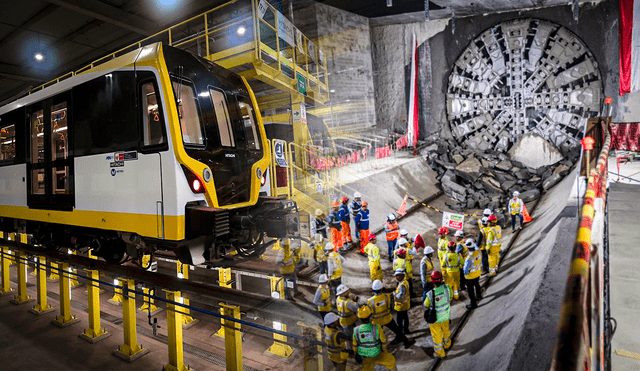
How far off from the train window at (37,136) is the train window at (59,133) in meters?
0.49

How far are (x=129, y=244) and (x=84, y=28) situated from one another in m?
11.6

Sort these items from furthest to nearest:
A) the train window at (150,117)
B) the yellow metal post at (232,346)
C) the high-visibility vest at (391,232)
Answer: the high-visibility vest at (391,232), the train window at (150,117), the yellow metal post at (232,346)

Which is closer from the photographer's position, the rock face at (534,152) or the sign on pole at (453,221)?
the sign on pole at (453,221)

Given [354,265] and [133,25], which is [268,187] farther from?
[133,25]

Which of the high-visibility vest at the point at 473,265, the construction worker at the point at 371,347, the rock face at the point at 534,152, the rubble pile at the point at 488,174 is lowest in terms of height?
the construction worker at the point at 371,347

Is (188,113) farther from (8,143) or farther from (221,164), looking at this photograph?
(8,143)

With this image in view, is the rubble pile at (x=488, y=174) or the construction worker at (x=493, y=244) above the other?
the rubble pile at (x=488, y=174)

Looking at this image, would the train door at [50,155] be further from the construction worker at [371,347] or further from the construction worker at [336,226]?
the construction worker at [336,226]

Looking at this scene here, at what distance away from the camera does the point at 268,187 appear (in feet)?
18.9

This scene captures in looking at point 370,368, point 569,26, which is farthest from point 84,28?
point 569,26

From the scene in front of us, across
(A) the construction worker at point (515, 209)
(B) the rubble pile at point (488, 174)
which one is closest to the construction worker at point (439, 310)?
(A) the construction worker at point (515, 209)

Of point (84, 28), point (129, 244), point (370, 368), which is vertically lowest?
point (370, 368)

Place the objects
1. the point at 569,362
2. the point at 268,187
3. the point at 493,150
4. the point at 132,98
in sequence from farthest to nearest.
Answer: the point at 493,150
the point at 268,187
the point at 132,98
the point at 569,362

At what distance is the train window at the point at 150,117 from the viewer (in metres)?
4.23
